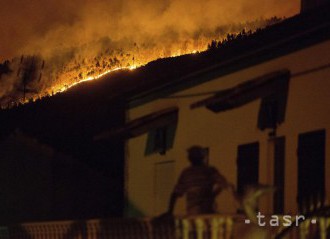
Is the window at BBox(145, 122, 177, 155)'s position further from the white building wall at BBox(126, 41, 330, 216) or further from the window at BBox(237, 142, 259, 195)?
the window at BBox(237, 142, 259, 195)

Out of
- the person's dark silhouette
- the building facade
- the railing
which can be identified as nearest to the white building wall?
the building facade

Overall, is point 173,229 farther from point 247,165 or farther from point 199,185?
point 247,165

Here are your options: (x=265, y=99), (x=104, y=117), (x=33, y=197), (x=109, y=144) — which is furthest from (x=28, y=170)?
(x=265, y=99)

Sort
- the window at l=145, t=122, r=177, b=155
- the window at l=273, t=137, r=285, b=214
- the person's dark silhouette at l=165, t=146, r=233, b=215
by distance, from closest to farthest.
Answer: the person's dark silhouette at l=165, t=146, r=233, b=215
the window at l=273, t=137, r=285, b=214
the window at l=145, t=122, r=177, b=155

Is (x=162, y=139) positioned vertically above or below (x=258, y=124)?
above

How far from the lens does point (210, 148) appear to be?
16.9m

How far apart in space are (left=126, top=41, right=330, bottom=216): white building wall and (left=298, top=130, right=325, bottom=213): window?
0.13 meters

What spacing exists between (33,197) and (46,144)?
1.90 meters

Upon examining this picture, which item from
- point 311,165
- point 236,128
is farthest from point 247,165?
point 311,165

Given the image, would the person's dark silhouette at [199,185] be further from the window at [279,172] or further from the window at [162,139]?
the window at [162,139]

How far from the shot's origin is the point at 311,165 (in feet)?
45.7

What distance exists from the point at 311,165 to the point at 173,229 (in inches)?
189

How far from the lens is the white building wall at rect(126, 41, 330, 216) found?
1389cm

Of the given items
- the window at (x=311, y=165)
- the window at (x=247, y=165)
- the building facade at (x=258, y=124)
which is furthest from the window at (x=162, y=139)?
the window at (x=311, y=165)
